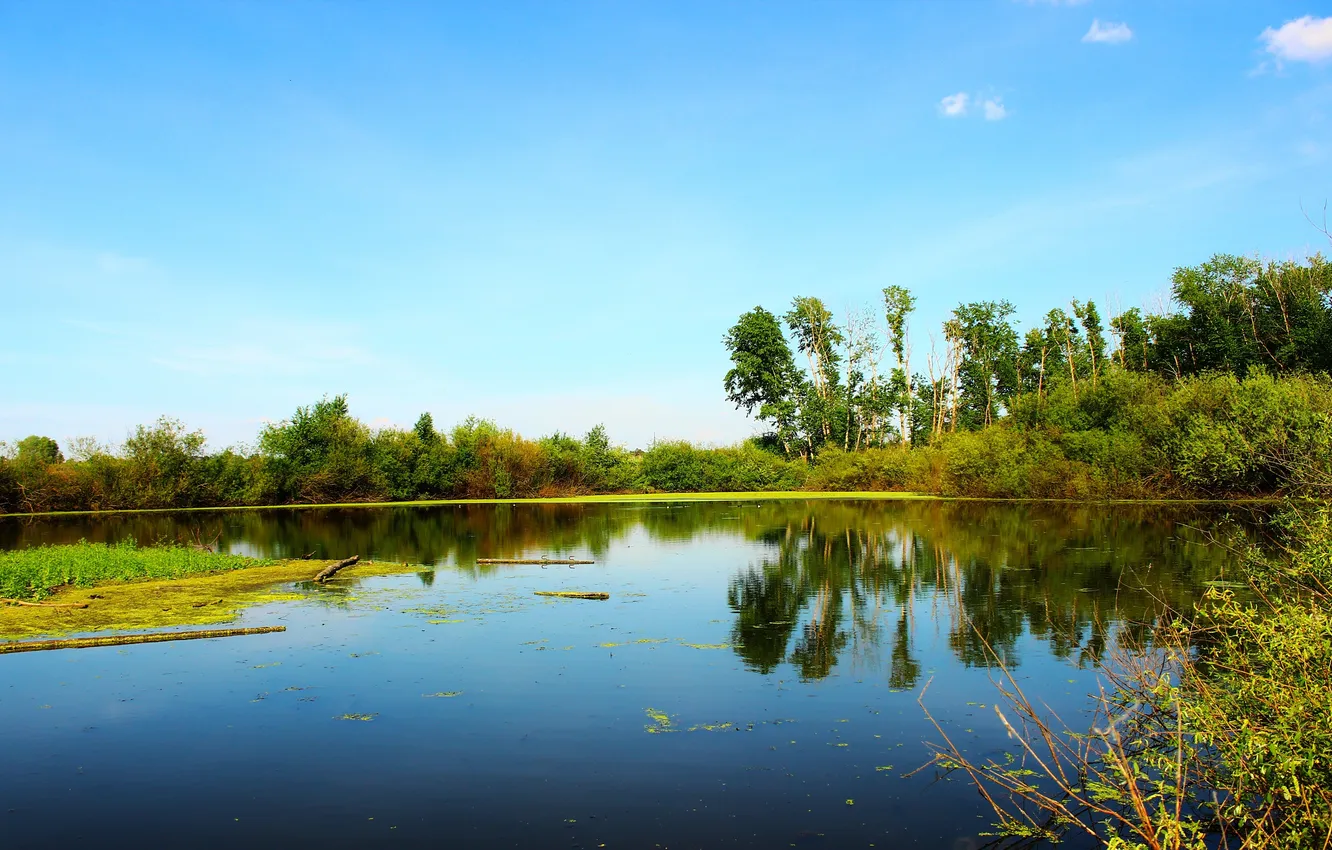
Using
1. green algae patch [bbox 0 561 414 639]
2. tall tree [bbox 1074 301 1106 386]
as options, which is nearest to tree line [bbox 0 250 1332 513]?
tall tree [bbox 1074 301 1106 386]

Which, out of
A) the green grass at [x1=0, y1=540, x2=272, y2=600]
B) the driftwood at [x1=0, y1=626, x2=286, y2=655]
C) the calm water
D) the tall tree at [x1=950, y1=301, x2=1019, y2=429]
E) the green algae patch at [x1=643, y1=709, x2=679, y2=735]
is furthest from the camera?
the tall tree at [x1=950, y1=301, x2=1019, y2=429]

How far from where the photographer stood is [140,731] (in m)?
8.48

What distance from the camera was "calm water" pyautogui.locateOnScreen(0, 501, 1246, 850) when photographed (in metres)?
6.42

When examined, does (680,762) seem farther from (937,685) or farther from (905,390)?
(905,390)

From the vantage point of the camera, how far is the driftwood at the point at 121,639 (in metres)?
11.2

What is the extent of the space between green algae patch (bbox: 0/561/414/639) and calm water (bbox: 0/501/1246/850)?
87 centimetres

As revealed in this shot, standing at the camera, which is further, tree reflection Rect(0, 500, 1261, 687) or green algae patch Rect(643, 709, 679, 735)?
tree reflection Rect(0, 500, 1261, 687)

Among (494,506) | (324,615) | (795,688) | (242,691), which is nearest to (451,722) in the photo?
(242,691)

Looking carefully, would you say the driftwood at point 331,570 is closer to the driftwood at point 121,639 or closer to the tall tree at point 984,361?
the driftwood at point 121,639

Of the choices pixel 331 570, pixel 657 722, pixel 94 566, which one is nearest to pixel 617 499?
pixel 331 570

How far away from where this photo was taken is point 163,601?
15.0 metres

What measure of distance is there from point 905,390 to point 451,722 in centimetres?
5835

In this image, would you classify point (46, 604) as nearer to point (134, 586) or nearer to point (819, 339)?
point (134, 586)

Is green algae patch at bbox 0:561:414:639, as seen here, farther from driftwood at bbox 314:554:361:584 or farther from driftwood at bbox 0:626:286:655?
driftwood at bbox 0:626:286:655
